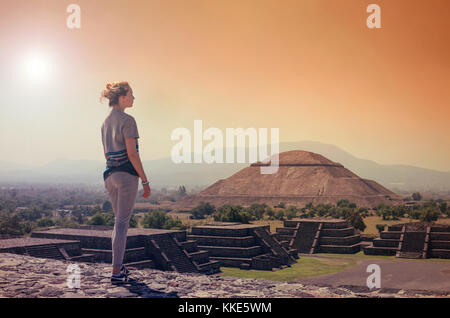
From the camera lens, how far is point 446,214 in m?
83.8

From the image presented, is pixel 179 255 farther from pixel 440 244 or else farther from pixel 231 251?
pixel 440 244

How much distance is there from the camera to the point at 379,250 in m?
45.2

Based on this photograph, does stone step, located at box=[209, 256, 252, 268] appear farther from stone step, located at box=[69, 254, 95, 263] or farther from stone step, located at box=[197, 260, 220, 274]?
stone step, located at box=[69, 254, 95, 263]

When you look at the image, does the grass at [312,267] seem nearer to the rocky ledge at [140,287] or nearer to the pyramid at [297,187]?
the rocky ledge at [140,287]

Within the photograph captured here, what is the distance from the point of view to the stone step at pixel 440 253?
138ft

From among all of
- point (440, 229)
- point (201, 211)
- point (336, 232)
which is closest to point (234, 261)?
point (336, 232)

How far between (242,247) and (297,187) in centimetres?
8888

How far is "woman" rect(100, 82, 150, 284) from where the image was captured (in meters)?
8.26

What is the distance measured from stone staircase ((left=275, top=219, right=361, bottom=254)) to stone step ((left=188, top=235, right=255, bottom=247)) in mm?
9369

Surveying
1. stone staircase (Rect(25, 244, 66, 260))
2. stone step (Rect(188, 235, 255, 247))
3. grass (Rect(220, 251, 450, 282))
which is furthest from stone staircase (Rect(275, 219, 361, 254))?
stone staircase (Rect(25, 244, 66, 260))

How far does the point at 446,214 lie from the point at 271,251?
5483 cm

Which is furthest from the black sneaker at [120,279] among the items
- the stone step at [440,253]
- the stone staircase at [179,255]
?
the stone step at [440,253]
